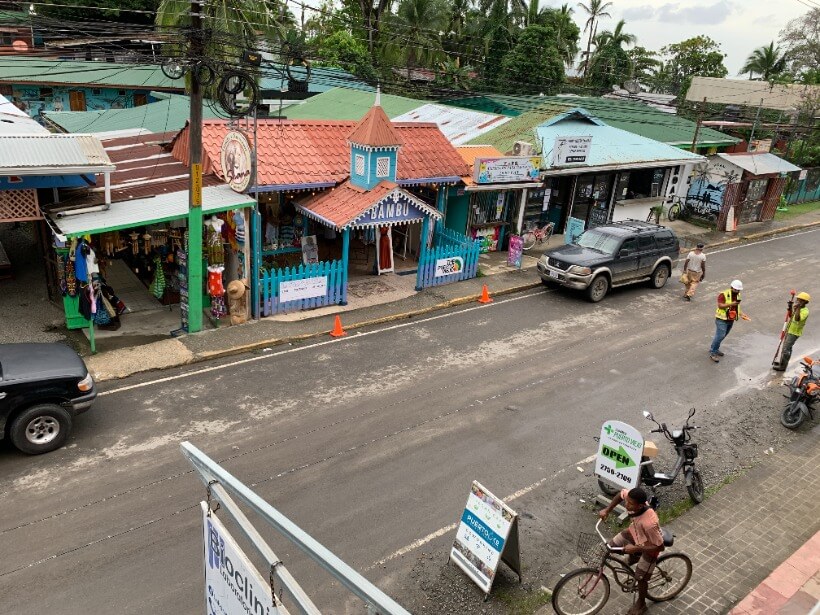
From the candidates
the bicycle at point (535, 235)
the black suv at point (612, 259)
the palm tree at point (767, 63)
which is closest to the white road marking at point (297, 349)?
the black suv at point (612, 259)

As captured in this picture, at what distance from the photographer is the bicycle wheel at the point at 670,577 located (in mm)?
7148

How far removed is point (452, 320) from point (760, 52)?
6112 cm

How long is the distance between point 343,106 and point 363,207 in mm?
13270

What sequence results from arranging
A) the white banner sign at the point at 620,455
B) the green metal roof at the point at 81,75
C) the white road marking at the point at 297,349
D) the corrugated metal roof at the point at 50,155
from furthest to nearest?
the green metal roof at the point at 81,75 → the corrugated metal roof at the point at 50,155 → the white road marking at the point at 297,349 → the white banner sign at the point at 620,455

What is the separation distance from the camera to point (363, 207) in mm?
15273

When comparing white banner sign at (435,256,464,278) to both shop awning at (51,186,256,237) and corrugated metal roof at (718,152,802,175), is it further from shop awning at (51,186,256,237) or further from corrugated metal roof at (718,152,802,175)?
corrugated metal roof at (718,152,802,175)

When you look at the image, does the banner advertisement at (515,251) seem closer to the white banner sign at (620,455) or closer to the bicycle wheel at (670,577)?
the white banner sign at (620,455)

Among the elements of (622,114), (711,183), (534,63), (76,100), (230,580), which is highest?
(534,63)

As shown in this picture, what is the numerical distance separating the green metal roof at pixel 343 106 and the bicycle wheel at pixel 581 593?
20.8 metres

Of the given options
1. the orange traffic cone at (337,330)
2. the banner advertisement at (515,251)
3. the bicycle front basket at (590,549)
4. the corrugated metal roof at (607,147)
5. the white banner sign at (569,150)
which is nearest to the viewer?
the bicycle front basket at (590,549)

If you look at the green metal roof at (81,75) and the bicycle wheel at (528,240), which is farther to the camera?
the green metal roof at (81,75)

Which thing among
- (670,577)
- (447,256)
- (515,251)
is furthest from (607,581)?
(515,251)

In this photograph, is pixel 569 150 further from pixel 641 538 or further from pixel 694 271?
pixel 641 538

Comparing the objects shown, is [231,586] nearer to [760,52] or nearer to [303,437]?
[303,437]
